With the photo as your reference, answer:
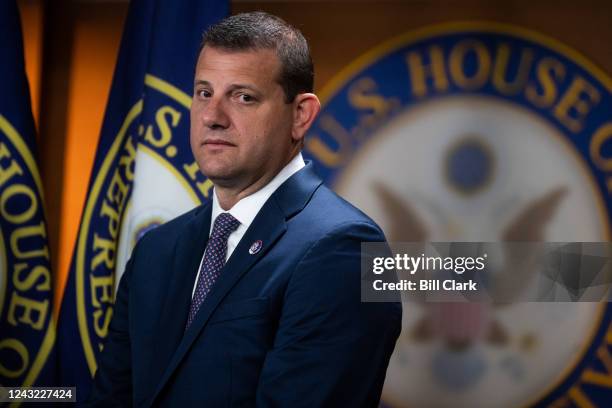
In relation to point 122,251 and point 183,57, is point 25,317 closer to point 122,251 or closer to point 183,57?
point 122,251

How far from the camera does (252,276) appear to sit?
1.15m

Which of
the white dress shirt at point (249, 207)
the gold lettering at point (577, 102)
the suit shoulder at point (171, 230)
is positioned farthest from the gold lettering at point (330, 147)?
the white dress shirt at point (249, 207)

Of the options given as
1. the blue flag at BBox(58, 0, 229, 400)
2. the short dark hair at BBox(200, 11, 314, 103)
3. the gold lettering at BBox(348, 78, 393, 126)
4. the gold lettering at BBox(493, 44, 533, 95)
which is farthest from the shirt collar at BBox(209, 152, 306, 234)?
the gold lettering at BBox(493, 44, 533, 95)

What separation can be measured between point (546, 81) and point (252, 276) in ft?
5.45

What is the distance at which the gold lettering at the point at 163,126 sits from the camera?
7.52ft

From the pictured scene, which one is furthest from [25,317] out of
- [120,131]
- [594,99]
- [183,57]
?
[594,99]

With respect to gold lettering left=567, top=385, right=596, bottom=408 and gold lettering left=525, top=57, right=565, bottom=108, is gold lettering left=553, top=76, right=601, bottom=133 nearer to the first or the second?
gold lettering left=525, top=57, right=565, bottom=108

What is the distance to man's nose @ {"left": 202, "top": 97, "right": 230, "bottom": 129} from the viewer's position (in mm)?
1209

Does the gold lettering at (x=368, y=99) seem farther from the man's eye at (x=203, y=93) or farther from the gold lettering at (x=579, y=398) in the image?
the man's eye at (x=203, y=93)

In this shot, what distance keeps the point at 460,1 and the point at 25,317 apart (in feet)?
5.26

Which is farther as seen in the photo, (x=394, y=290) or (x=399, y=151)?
(x=399, y=151)

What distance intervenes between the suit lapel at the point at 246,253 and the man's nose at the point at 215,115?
0.44ft

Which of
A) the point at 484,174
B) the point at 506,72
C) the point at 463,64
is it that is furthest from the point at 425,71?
the point at 484,174

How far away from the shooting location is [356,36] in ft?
8.40
